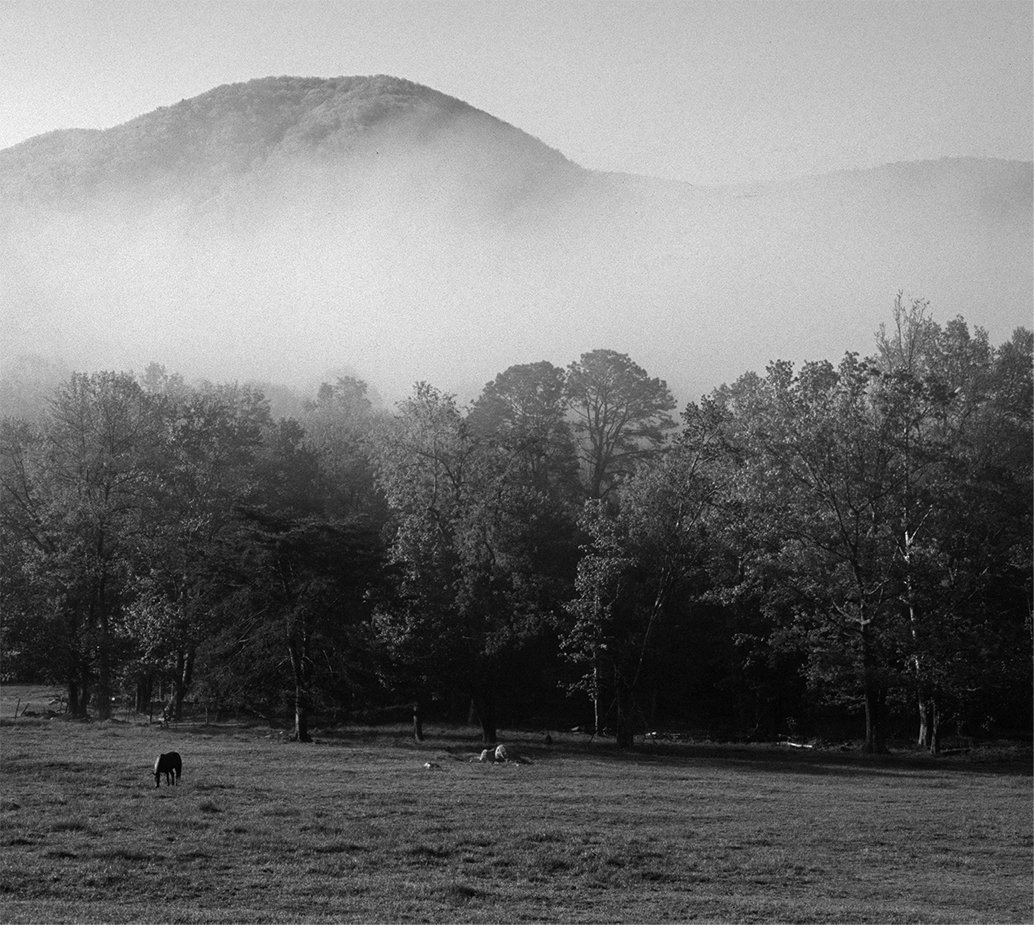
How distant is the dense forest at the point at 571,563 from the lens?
51.8 meters

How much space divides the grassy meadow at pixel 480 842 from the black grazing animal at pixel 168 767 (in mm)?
460

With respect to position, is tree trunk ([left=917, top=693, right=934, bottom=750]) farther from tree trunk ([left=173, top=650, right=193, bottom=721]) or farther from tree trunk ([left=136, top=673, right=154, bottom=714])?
tree trunk ([left=136, top=673, right=154, bottom=714])

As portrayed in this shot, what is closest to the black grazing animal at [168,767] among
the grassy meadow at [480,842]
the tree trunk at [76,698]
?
the grassy meadow at [480,842]

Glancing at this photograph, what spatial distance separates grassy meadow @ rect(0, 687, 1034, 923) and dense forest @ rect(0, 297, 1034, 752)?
10.0 meters

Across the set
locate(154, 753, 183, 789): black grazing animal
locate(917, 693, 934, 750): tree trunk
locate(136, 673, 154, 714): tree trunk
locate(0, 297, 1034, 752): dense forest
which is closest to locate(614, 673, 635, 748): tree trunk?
locate(0, 297, 1034, 752): dense forest

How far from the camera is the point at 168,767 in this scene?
3072 centimetres

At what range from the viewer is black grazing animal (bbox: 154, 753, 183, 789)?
30.3 m

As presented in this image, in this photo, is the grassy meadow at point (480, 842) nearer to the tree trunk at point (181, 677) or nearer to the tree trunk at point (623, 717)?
the tree trunk at point (623, 717)

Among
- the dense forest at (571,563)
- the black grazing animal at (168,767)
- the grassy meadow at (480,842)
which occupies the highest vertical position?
the dense forest at (571,563)

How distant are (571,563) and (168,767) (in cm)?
3365

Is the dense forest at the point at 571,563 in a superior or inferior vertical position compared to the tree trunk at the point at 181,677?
superior

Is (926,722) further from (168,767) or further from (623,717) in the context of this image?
(168,767)

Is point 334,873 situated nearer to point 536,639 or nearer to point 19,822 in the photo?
point 19,822

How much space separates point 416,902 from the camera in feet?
59.0
